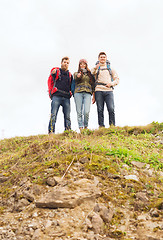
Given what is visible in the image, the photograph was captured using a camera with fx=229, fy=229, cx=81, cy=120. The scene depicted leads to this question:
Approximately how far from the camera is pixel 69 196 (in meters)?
3.36

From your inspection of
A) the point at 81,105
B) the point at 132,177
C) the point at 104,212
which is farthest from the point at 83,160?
the point at 81,105

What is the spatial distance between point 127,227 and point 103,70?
6096mm

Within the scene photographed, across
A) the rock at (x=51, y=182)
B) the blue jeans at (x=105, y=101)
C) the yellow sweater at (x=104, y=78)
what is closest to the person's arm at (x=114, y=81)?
the yellow sweater at (x=104, y=78)

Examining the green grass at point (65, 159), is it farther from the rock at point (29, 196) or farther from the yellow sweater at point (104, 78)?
the yellow sweater at point (104, 78)

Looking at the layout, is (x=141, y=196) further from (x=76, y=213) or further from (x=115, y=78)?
(x=115, y=78)

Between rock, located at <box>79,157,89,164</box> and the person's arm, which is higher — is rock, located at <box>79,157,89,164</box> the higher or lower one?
the lower one

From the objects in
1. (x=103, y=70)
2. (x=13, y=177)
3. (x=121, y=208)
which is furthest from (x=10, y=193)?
(x=103, y=70)

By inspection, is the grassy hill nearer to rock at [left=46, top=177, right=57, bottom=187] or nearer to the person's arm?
rock at [left=46, top=177, right=57, bottom=187]

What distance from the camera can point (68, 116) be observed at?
8.08 meters

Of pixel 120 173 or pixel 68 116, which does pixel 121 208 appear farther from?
pixel 68 116

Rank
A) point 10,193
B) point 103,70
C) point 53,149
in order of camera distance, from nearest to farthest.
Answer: point 10,193 → point 53,149 → point 103,70

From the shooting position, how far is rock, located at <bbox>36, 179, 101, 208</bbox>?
10.7 ft

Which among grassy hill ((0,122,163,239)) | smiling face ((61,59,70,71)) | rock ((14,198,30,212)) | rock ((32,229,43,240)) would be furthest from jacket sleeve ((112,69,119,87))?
rock ((32,229,43,240))

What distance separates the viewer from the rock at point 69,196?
328 cm
